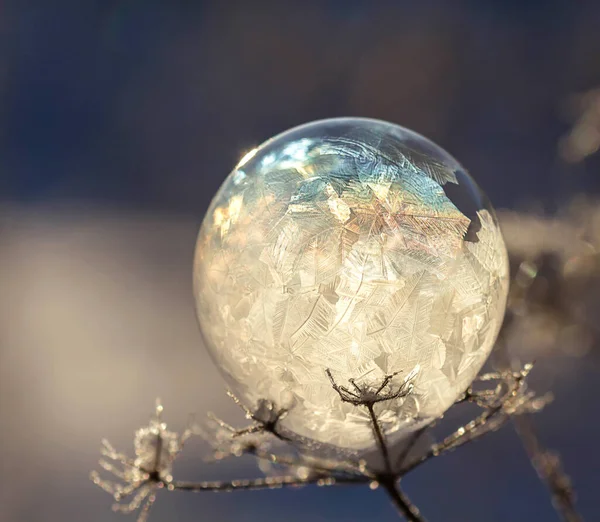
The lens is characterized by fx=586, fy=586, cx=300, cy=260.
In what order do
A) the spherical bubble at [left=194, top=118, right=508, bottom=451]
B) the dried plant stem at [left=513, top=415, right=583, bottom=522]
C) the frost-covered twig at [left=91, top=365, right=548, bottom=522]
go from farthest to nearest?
the dried plant stem at [left=513, top=415, right=583, bottom=522]
the frost-covered twig at [left=91, top=365, right=548, bottom=522]
the spherical bubble at [left=194, top=118, right=508, bottom=451]

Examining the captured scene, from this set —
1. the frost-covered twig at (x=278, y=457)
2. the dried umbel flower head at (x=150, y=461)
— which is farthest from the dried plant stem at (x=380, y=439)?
the dried umbel flower head at (x=150, y=461)

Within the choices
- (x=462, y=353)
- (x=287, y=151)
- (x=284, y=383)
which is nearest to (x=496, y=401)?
(x=462, y=353)

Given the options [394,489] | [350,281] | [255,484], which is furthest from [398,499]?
[350,281]

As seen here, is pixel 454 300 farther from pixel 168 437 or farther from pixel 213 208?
pixel 168 437

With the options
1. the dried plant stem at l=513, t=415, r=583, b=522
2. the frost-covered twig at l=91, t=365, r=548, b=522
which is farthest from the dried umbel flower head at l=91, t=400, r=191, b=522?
the dried plant stem at l=513, t=415, r=583, b=522

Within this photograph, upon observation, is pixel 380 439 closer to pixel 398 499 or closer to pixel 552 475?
pixel 398 499

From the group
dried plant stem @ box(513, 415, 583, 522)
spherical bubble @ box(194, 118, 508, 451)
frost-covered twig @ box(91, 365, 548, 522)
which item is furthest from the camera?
dried plant stem @ box(513, 415, 583, 522)

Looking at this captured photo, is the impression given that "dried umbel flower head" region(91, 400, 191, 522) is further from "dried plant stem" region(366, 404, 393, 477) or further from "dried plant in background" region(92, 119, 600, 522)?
"dried plant stem" region(366, 404, 393, 477)

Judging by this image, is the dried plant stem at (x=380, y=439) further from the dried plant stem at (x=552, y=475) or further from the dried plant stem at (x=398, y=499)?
the dried plant stem at (x=552, y=475)
